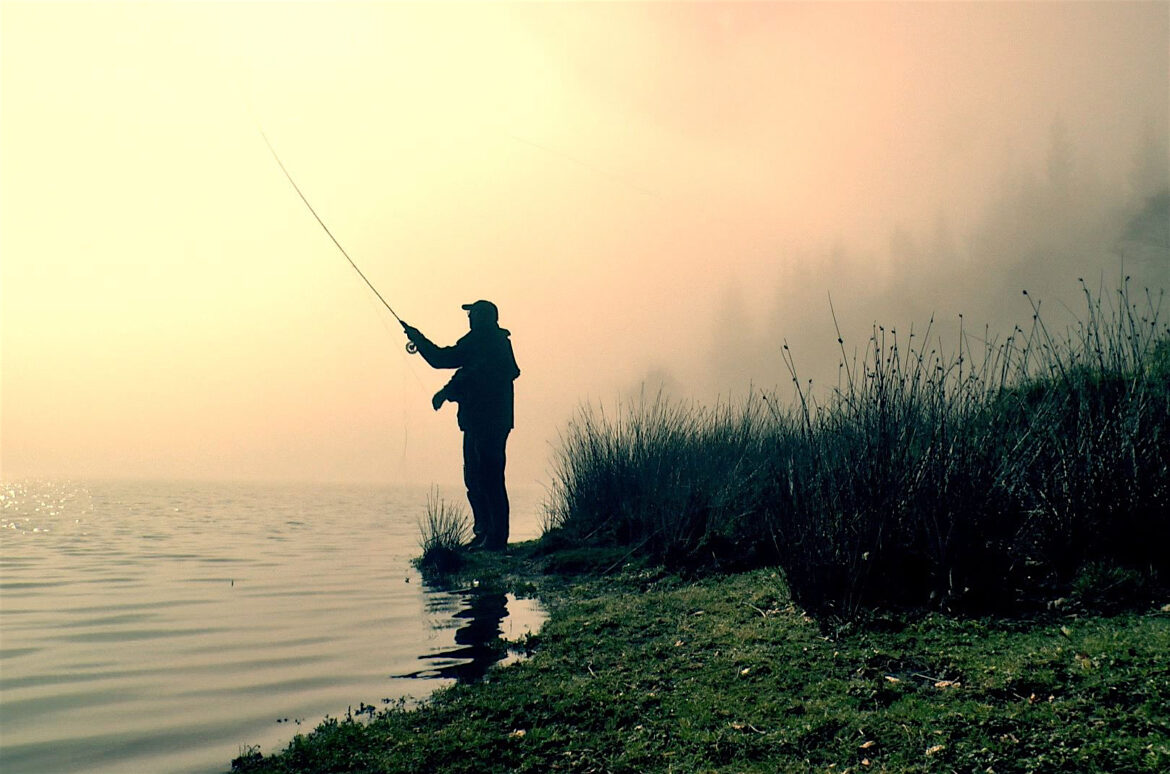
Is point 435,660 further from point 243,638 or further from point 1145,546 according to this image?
point 1145,546

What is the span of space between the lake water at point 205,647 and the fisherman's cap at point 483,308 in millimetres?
4528

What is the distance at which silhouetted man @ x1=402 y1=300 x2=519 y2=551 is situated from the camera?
14875 millimetres

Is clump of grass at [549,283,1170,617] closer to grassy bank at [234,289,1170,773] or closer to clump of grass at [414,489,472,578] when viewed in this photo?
grassy bank at [234,289,1170,773]

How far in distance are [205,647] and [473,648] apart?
253 cm

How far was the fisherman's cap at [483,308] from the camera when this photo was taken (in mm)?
15148

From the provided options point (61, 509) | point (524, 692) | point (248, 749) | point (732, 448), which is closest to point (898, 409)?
point (524, 692)

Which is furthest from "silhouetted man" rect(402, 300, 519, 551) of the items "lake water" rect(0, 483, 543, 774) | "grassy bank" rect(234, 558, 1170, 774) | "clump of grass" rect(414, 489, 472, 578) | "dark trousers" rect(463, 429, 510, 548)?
"grassy bank" rect(234, 558, 1170, 774)

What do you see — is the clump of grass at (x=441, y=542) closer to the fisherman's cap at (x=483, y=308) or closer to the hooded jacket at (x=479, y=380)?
the hooded jacket at (x=479, y=380)

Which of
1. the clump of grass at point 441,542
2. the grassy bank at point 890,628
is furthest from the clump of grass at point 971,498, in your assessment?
the clump of grass at point 441,542

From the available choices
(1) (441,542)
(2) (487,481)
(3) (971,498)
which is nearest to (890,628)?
(3) (971,498)

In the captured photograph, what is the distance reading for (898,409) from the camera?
697 cm

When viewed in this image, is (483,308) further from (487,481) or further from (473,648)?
(473,648)

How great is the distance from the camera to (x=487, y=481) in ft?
48.8

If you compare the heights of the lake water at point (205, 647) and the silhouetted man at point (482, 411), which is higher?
the silhouetted man at point (482, 411)
